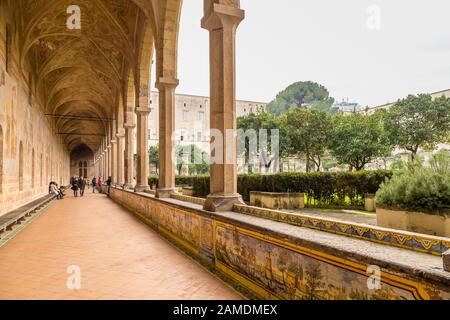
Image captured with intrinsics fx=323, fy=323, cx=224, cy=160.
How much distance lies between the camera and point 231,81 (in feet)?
17.5

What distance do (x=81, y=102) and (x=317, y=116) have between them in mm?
21564

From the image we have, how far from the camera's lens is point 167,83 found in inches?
342

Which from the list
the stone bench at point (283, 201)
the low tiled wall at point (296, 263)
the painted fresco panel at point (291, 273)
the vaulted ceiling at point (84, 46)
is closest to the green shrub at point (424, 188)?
the low tiled wall at point (296, 263)

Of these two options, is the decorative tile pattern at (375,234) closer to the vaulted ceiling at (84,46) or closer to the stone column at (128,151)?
the vaulted ceiling at (84,46)

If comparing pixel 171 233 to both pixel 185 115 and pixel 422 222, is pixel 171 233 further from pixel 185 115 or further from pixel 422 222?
pixel 185 115

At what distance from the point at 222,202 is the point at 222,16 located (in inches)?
118

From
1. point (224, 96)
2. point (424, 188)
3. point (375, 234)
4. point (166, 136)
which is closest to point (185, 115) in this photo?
point (166, 136)

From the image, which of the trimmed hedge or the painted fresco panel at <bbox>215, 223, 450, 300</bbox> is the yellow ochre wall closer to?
the painted fresco panel at <bbox>215, 223, 450, 300</bbox>

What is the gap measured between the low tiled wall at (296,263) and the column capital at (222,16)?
10.1 feet

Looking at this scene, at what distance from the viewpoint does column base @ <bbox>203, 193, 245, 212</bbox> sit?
5.09 metres

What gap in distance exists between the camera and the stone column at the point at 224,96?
5.22m

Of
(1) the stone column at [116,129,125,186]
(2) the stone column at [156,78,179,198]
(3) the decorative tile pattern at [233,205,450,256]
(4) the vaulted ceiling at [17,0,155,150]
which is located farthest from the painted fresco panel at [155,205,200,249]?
(1) the stone column at [116,129,125,186]

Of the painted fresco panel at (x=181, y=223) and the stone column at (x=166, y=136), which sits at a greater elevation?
the stone column at (x=166, y=136)
